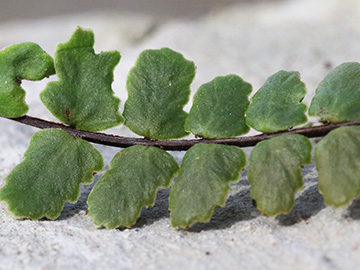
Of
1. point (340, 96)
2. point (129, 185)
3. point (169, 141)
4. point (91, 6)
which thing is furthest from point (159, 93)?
point (91, 6)

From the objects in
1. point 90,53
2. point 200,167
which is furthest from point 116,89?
point 200,167

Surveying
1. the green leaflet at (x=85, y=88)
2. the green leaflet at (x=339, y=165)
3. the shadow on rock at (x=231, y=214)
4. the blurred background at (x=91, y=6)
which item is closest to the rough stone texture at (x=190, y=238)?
the shadow on rock at (x=231, y=214)

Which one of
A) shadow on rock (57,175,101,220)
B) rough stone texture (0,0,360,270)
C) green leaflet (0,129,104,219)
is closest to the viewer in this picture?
rough stone texture (0,0,360,270)

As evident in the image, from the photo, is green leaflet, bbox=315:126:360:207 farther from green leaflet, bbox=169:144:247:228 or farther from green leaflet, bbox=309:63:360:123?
green leaflet, bbox=169:144:247:228

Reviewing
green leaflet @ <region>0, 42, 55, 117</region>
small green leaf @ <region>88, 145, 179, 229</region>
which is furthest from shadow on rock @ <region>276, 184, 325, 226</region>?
Result: green leaflet @ <region>0, 42, 55, 117</region>

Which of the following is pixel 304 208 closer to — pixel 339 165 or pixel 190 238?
pixel 339 165
